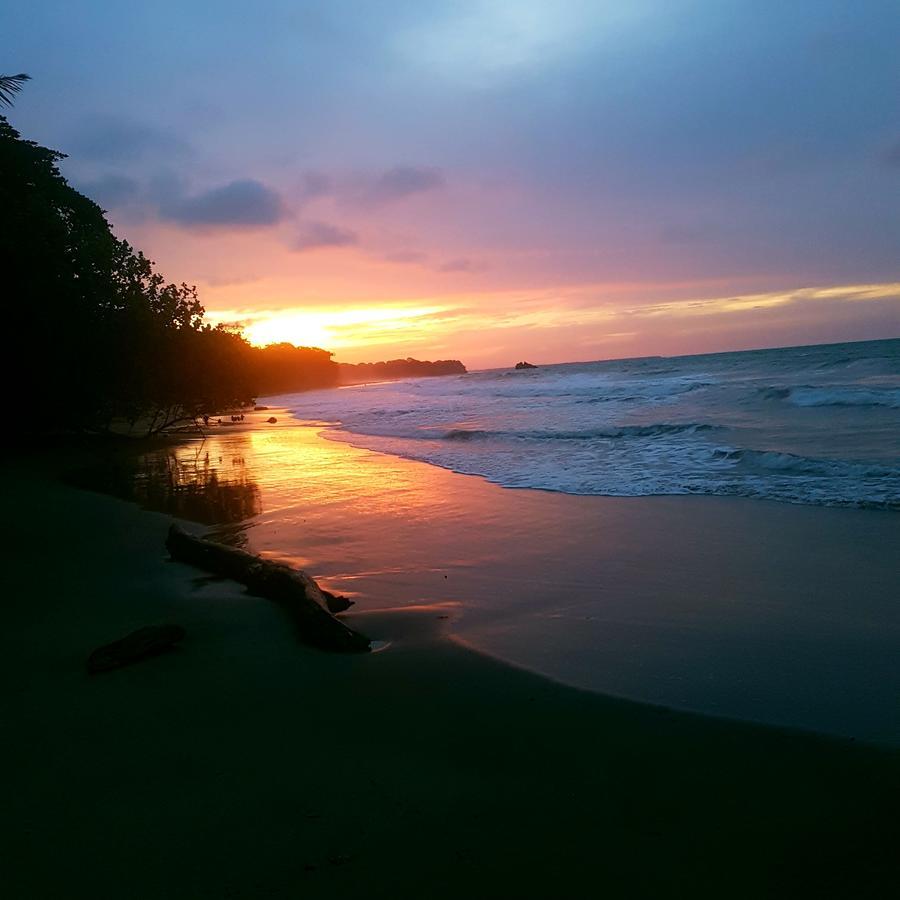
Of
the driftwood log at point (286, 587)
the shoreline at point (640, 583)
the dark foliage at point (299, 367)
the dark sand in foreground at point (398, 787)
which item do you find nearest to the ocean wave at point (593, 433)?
the shoreline at point (640, 583)

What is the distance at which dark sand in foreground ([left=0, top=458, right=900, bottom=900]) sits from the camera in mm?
2531

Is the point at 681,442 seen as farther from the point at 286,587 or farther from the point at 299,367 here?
the point at 299,367

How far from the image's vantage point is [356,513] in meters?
10.0

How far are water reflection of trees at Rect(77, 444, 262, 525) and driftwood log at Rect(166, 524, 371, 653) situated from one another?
267 centimetres

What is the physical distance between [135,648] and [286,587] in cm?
131

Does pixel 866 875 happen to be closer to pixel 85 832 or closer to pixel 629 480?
pixel 85 832

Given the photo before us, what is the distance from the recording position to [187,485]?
13242 mm

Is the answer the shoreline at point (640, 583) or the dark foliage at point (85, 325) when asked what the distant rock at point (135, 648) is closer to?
the shoreline at point (640, 583)

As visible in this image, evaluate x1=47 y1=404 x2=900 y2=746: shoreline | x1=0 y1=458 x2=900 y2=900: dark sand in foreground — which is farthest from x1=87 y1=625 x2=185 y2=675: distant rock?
x1=47 y1=404 x2=900 y2=746: shoreline

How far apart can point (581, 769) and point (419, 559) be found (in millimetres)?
4318

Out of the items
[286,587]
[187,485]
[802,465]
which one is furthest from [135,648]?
[802,465]

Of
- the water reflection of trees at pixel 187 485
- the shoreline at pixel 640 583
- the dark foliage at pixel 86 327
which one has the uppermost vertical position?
the dark foliage at pixel 86 327

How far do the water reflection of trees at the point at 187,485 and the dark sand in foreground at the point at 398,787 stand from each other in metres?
5.99

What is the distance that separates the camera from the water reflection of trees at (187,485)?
10.6 meters
